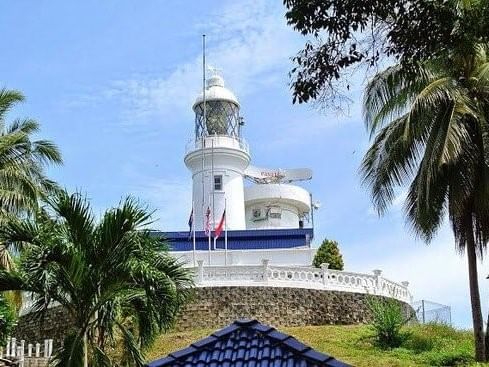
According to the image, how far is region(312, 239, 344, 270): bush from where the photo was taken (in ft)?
115

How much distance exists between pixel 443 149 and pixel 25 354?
12.1 meters

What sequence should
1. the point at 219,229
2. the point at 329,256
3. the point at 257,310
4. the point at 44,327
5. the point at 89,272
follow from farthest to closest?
the point at 219,229
the point at 329,256
the point at 257,310
the point at 44,327
the point at 89,272

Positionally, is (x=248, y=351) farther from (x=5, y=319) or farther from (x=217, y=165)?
(x=217, y=165)

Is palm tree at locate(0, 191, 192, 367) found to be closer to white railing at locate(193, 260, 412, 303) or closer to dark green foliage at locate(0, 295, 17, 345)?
dark green foliage at locate(0, 295, 17, 345)

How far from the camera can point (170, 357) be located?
758cm

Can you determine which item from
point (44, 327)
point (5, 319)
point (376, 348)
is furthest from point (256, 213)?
point (5, 319)

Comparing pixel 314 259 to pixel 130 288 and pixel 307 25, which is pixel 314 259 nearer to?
pixel 130 288

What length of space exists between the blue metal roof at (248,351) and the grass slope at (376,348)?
13.1m

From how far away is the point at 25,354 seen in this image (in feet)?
76.5

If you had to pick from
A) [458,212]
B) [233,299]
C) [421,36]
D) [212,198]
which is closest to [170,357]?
[421,36]

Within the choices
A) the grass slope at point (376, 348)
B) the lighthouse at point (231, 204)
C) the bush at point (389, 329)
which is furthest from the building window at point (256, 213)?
the bush at point (389, 329)

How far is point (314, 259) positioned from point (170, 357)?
94.8 ft

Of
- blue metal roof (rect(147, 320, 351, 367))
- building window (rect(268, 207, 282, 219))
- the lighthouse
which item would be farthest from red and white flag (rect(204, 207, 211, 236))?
blue metal roof (rect(147, 320, 351, 367))

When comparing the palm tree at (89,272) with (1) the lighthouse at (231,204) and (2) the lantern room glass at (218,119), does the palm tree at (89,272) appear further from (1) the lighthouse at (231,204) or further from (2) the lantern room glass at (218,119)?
(2) the lantern room glass at (218,119)
